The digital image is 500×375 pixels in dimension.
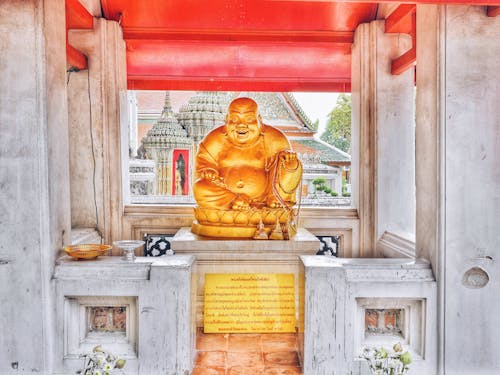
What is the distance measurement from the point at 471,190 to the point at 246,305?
72.2 inches

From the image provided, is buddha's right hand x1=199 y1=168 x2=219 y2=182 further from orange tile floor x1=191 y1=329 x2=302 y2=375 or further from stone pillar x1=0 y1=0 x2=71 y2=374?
stone pillar x1=0 y1=0 x2=71 y2=374

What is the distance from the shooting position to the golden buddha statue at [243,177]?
12.9 feet

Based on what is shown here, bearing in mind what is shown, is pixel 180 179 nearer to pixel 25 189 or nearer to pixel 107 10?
pixel 107 10

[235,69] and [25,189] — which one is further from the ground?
[235,69]

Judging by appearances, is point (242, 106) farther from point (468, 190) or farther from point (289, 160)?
point (468, 190)

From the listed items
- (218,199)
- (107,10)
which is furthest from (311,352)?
(107,10)

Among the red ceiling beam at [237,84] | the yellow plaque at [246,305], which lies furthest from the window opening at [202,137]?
the yellow plaque at [246,305]

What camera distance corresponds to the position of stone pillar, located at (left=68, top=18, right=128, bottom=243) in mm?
4453

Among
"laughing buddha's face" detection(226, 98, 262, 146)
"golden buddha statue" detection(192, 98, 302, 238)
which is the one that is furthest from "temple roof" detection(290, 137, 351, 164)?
"laughing buddha's face" detection(226, 98, 262, 146)

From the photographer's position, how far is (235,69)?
5180 millimetres

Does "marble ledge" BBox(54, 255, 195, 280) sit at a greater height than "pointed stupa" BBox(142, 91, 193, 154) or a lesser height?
lesser

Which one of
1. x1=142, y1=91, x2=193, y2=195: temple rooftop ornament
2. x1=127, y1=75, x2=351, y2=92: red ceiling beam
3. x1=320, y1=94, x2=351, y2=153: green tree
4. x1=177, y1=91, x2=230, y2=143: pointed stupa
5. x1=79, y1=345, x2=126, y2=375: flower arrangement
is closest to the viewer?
x1=79, y1=345, x2=126, y2=375: flower arrangement

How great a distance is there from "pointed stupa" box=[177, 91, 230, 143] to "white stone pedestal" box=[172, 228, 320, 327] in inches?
240

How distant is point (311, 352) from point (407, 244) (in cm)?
151
